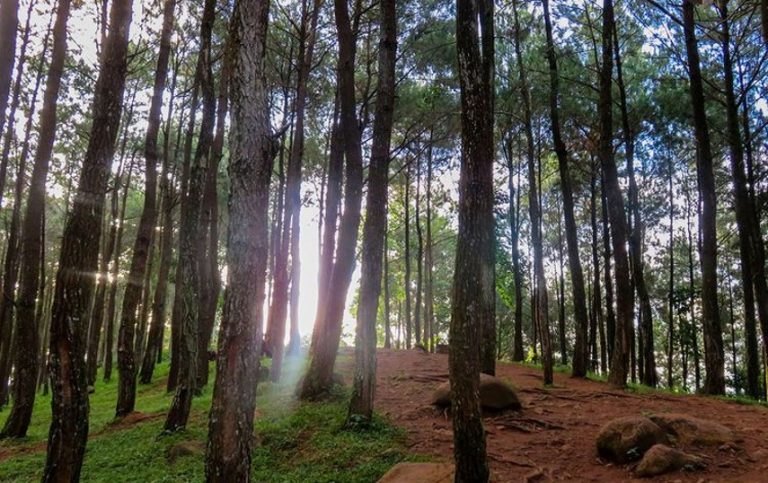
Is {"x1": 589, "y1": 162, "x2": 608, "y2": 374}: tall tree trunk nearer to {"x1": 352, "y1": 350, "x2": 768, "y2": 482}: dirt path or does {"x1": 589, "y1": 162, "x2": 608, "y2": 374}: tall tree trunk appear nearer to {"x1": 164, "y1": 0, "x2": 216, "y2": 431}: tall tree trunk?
{"x1": 352, "y1": 350, "x2": 768, "y2": 482}: dirt path

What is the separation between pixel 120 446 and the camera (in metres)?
8.20

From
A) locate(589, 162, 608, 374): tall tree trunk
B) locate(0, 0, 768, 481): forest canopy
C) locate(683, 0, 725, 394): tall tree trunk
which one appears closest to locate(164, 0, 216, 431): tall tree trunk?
locate(0, 0, 768, 481): forest canopy

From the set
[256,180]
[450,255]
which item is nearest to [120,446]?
[256,180]

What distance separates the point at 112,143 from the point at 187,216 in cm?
285

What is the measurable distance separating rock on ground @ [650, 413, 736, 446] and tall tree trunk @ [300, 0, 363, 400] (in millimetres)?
5156

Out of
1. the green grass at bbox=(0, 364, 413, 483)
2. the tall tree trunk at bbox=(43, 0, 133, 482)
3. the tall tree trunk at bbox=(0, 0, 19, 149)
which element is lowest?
the green grass at bbox=(0, 364, 413, 483)

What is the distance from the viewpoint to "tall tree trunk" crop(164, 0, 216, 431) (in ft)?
26.6

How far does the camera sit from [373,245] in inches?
310

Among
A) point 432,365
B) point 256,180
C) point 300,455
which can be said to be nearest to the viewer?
point 256,180

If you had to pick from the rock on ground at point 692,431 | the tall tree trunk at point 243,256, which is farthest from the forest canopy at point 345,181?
the rock on ground at point 692,431

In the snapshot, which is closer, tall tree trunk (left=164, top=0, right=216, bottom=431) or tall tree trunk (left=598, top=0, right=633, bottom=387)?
tall tree trunk (left=164, top=0, right=216, bottom=431)

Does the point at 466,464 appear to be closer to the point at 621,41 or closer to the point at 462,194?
the point at 462,194

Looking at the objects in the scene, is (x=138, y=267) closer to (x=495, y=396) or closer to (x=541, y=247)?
(x=495, y=396)

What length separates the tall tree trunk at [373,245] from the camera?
7.59 m
